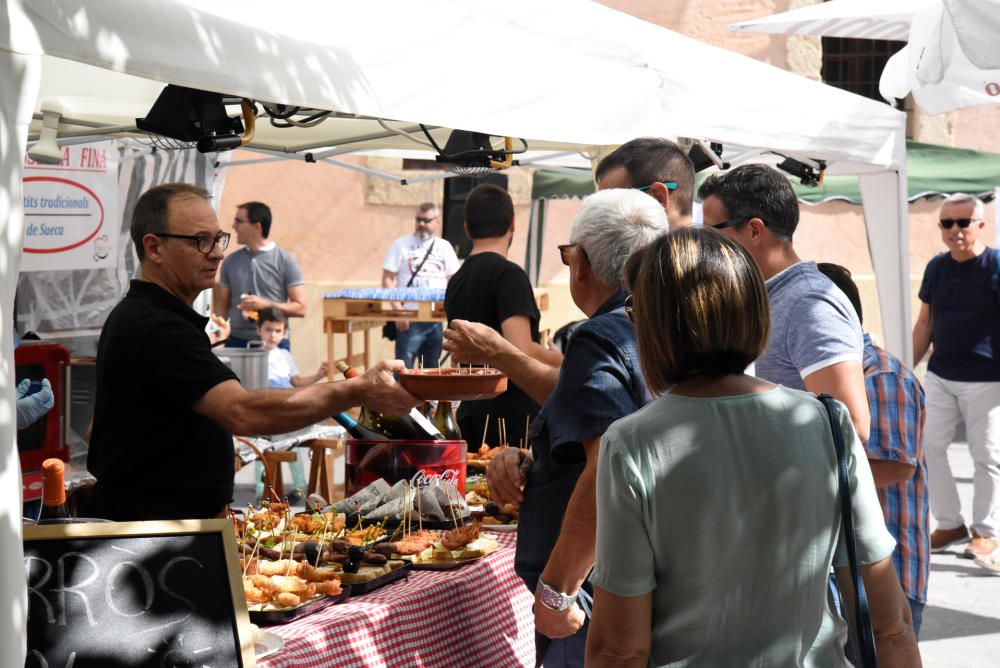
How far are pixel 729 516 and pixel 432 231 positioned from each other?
8839 mm

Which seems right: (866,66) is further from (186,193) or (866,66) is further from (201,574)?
(201,574)

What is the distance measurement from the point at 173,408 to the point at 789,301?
5.17 feet

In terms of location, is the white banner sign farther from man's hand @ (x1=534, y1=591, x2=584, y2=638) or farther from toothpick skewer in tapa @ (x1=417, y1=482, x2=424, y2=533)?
man's hand @ (x1=534, y1=591, x2=584, y2=638)

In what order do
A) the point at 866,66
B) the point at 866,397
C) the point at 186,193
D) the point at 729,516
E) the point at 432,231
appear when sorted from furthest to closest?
the point at 866,66 < the point at 432,231 < the point at 186,193 < the point at 866,397 < the point at 729,516

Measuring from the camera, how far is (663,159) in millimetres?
3355

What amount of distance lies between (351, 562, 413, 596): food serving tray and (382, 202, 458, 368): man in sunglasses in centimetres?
699

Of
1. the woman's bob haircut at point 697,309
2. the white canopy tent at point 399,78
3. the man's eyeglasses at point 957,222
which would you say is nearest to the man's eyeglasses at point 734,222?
the white canopy tent at point 399,78

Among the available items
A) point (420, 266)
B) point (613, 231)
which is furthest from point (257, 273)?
point (613, 231)

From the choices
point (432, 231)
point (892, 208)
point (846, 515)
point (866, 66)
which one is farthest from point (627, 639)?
point (866, 66)

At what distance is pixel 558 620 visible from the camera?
94.3 inches

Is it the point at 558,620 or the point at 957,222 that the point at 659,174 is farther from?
the point at 957,222

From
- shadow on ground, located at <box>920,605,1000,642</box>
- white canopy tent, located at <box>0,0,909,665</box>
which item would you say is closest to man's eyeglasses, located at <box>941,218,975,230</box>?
white canopy tent, located at <box>0,0,909,665</box>

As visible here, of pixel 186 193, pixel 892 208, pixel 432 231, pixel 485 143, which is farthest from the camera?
pixel 432 231

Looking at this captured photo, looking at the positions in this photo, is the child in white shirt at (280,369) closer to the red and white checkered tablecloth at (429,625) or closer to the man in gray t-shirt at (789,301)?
the red and white checkered tablecloth at (429,625)
